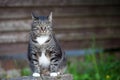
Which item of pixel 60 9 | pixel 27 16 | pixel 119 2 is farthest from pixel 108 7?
pixel 27 16

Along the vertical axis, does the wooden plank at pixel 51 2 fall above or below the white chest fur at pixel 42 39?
above

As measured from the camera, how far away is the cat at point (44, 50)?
5.53 metres

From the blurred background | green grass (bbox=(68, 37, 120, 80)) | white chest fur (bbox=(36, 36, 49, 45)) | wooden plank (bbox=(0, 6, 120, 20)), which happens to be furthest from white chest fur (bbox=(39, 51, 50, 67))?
wooden plank (bbox=(0, 6, 120, 20))

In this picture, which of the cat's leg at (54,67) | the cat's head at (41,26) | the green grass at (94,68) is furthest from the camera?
the green grass at (94,68)

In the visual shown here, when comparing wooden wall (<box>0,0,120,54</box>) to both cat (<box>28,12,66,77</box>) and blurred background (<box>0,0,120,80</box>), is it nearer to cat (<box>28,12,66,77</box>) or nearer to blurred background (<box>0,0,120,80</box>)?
blurred background (<box>0,0,120,80</box>)

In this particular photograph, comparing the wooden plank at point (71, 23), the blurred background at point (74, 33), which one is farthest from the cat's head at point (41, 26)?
the wooden plank at point (71, 23)

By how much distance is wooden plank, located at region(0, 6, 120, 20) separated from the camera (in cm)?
783

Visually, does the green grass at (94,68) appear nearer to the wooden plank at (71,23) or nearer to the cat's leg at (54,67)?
the wooden plank at (71,23)

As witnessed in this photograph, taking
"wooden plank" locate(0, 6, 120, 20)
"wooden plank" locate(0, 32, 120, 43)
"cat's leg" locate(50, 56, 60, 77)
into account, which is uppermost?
"wooden plank" locate(0, 6, 120, 20)

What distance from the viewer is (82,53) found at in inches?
325

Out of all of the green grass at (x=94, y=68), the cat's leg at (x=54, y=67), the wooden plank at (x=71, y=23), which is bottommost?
the cat's leg at (x=54, y=67)

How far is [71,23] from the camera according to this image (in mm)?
8258

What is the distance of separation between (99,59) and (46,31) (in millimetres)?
3022

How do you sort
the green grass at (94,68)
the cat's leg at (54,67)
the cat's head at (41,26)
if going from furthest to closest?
the green grass at (94,68), the cat's leg at (54,67), the cat's head at (41,26)
